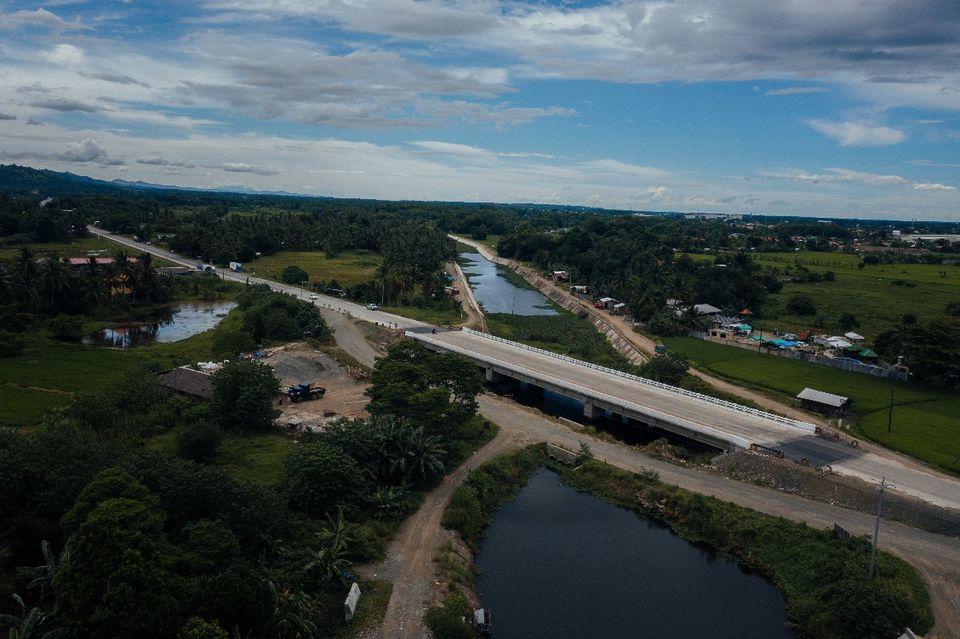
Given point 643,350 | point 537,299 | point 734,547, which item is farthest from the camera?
point 537,299

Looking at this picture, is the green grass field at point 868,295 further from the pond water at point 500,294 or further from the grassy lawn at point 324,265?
the grassy lawn at point 324,265

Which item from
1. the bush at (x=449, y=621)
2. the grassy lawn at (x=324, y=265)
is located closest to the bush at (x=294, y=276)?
the grassy lawn at (x=324, y=265)

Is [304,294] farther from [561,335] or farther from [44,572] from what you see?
[44,572]

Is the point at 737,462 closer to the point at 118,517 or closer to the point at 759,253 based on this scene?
the point at 118,517

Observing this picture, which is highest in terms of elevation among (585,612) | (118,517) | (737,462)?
(118,517)

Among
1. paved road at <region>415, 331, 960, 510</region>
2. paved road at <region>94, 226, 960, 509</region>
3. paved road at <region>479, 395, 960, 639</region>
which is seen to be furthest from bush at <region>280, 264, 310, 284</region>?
paved road at <region>479, 395, 960, 639</region>

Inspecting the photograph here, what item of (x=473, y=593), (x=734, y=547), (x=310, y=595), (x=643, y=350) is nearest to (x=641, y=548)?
(x=734, y=547)

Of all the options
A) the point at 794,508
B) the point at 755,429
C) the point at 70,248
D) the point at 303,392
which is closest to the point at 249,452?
the point at 303,392

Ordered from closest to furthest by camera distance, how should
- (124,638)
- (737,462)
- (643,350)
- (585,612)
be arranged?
(124,638) < (585,612) < (737,462) < (643,350)
